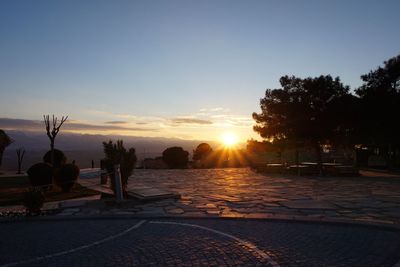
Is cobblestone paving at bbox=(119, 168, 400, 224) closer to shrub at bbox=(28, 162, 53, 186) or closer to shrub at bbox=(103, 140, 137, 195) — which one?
shrub at bbox=(103, 140, 137, 195)

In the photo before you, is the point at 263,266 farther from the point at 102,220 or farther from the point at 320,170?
the point at 320,170

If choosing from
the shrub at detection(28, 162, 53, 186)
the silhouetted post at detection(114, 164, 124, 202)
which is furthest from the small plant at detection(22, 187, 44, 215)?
the shrub at detection(28, 162, 53, 186)

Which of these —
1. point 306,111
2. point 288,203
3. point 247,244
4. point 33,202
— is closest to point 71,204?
point 33,202

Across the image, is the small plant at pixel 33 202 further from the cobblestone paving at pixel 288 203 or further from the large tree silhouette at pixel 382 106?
the large tree silhouette at pixel 382 106

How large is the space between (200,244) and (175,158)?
2310 centimetres

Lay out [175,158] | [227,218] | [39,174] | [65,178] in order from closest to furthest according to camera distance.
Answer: [227,218]
[65,178]
[39,174]
[175,158]

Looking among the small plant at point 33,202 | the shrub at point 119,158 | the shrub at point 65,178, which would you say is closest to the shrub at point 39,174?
the shrub at point 65,178

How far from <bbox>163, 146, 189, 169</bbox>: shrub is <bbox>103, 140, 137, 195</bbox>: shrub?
16936 mm

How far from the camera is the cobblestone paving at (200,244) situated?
587 centimetres

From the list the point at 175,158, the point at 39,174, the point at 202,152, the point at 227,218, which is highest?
the point at 202,152

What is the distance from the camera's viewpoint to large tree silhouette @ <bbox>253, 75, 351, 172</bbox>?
71.2 feet

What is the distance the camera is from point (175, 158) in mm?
29812

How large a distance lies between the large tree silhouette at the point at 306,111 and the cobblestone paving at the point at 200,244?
14.0m

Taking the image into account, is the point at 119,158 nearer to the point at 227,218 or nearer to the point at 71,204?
the point at 71,204
